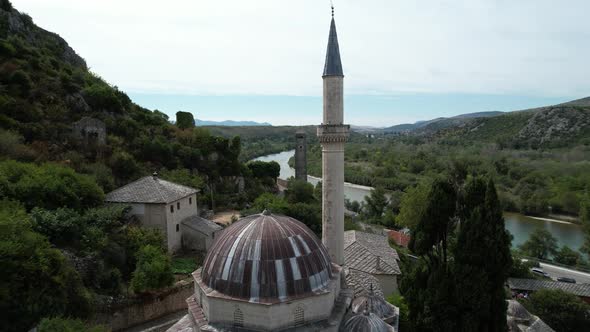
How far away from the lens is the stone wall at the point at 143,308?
15555 millimetres

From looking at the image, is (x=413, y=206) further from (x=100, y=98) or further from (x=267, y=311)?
(x=100, y=98)

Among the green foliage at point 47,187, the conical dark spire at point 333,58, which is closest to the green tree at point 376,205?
the conical dark spire at point 333,58

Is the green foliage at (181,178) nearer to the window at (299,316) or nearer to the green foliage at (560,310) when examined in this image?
the window at (299,316)

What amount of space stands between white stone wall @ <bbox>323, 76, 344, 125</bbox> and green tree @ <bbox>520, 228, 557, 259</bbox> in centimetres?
2791

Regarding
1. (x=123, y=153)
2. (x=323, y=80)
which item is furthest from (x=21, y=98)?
(x=323, y=80)

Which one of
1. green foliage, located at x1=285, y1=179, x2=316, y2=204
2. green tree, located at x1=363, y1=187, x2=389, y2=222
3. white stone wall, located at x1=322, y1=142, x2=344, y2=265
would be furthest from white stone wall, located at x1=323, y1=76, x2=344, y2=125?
green tree, located at x1=363, y1=187, x2=389, y2=222

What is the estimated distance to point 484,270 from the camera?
44.5 ft

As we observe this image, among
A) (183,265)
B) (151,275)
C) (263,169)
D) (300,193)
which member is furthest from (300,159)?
(151,275)

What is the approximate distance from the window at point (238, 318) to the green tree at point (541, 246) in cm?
3336

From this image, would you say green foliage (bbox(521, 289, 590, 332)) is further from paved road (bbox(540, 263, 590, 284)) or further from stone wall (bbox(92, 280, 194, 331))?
stone wall (bbox(92, 280, 194, 331))

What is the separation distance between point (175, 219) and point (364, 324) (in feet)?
48.3

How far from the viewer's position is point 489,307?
13641 mm

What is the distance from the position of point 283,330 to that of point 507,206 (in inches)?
2115

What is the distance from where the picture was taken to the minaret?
55.1 ft
